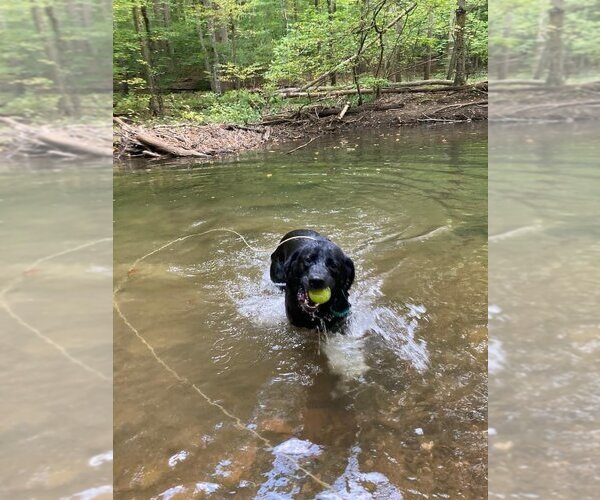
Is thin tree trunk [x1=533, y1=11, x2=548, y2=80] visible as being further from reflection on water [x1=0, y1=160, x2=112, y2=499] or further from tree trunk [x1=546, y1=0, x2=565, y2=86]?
reflection on water [x1=0, y1=160, x2=112, y2=499]

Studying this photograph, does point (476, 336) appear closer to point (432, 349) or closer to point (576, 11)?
point (432, 349)

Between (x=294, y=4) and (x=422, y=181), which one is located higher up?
(x=294, y=4)

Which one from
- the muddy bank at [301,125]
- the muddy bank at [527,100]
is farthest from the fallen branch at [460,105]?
the muddy bank at [527,100]

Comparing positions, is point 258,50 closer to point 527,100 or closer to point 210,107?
point 210,107

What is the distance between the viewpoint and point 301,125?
1922cm

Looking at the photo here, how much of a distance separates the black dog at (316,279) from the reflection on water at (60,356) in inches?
66.2

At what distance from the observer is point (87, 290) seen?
4246mm

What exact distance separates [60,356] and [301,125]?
16.8m

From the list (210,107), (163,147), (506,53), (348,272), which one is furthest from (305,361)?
(210,107)

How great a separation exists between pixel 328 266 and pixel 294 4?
2882 centimetres

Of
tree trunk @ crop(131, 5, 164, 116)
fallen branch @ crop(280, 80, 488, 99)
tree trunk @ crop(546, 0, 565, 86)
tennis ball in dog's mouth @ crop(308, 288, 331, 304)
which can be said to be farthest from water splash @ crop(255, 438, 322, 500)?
tree trunk @ crop(131, 5, 164, 116)

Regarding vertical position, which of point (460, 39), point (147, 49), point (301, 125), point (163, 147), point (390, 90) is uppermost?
point (147, 49)

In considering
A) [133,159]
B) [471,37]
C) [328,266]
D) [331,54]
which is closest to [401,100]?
[471,37]

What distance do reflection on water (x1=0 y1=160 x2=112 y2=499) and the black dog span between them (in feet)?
5.52
